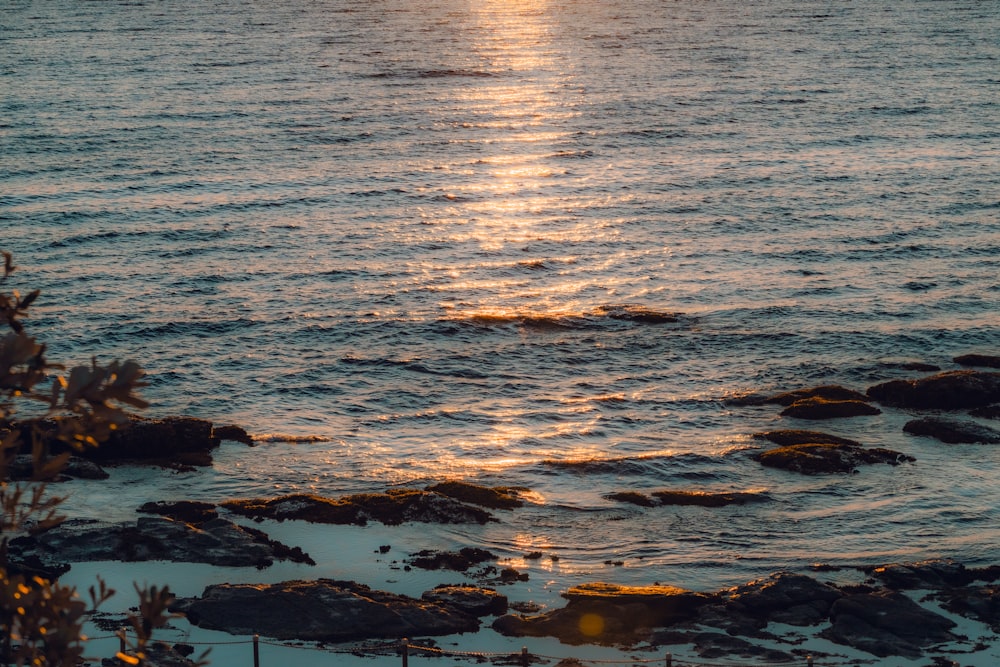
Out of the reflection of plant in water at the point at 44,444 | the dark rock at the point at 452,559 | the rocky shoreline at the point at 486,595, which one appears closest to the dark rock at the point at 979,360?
the rocky shoreline at the point at 486,595

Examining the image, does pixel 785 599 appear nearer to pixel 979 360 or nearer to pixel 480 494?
pixel 480 494

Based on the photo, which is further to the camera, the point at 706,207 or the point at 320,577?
the point at 706,207

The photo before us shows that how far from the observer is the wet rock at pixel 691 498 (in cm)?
3588

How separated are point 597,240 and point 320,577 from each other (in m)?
40.6

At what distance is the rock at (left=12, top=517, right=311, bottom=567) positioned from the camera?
3120 cm

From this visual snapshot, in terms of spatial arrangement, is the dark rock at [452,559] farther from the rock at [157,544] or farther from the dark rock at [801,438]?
the dark rock at [801,438]

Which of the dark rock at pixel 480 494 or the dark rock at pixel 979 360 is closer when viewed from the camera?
the dark rock at pixel 480 494

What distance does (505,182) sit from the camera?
8088 cm

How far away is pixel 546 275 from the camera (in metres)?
61.0

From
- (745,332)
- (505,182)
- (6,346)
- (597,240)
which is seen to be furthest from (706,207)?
(6,346)

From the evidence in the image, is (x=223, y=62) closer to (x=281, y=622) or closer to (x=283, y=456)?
(x=283, y=456)

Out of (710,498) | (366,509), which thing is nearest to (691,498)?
(710,498)

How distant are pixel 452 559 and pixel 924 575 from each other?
13.2m

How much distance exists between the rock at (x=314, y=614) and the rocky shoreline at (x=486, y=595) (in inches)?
1.4
